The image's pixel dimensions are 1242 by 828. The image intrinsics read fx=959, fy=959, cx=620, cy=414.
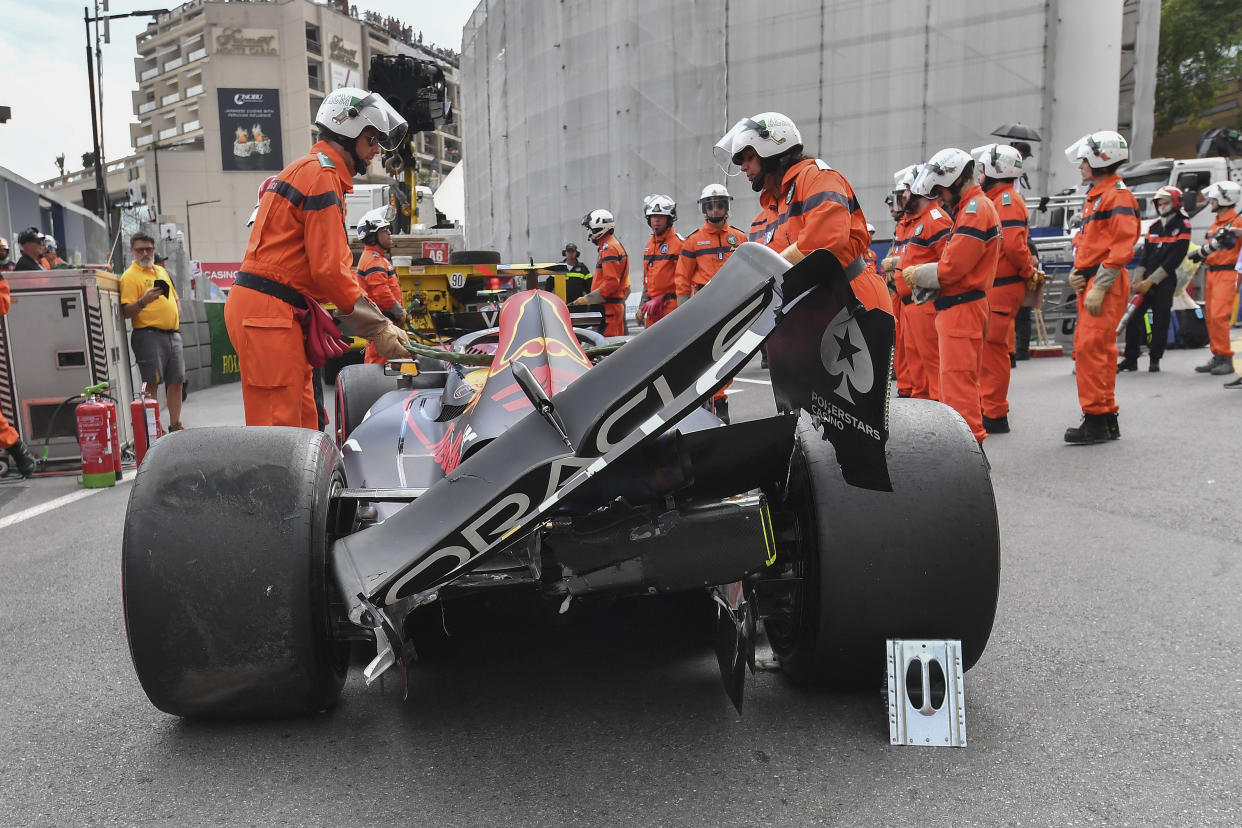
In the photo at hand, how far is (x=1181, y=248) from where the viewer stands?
10.4 m

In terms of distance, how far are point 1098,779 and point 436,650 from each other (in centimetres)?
192

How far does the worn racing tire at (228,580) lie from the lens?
95.7 inches

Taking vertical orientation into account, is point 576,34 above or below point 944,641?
above

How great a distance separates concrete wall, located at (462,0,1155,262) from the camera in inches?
731

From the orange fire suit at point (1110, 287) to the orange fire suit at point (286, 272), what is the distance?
16.8ft

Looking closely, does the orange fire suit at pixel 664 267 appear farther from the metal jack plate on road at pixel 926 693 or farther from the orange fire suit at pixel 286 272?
the metal jack plate on road at pixel 926 693

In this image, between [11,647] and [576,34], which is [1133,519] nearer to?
[11,647]

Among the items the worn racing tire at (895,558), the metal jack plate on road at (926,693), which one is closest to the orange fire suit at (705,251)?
the worn racing tire at (895,558)

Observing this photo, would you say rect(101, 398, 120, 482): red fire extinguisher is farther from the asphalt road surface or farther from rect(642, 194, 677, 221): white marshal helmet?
rect(642, 194, 677, 221): white marshal helmet

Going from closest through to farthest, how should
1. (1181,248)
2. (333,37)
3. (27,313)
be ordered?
(27,313) < (1181,248) < (333,37)

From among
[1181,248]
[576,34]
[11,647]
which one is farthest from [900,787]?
[576,34]

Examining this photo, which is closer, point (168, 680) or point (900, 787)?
point (900, 787)

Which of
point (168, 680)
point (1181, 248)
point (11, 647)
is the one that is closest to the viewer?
point (168, 680)

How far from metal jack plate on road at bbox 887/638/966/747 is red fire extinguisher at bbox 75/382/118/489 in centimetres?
633
